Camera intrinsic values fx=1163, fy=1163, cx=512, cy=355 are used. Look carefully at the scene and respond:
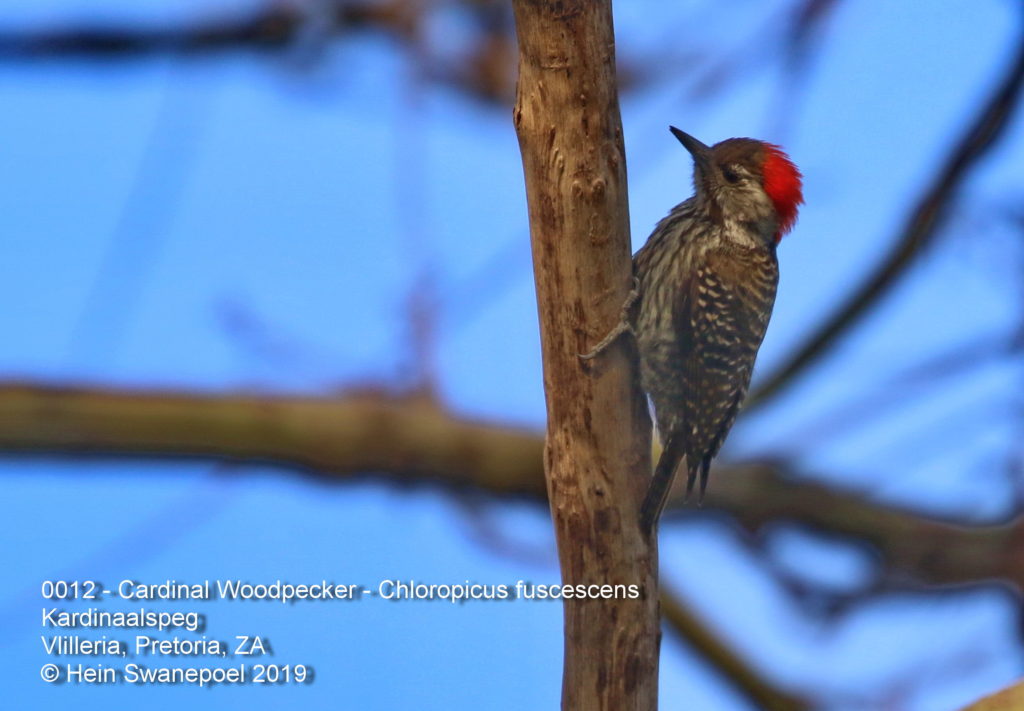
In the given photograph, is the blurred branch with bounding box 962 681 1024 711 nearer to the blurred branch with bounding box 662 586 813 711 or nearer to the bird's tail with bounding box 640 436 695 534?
the bird's tail with bounding box 640 436 695 534

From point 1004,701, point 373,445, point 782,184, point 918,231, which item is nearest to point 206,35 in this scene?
point 373,445

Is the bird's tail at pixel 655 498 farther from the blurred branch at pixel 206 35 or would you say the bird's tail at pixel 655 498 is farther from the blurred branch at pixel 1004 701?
the blurred branch at pixel 206 35

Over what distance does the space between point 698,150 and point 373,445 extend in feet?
5.42

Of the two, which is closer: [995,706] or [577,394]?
[995,706]

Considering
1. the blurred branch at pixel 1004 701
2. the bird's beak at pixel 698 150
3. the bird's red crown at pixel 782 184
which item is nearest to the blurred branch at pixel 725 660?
the bird's red crown at pixel 782 184

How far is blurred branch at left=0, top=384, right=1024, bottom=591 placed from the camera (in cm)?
416

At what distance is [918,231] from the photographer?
5.18 metres

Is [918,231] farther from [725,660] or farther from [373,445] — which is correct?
[373,445]

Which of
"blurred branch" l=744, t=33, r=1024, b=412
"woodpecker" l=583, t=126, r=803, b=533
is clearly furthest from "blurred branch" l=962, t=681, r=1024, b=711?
"blurred branch" l=744, t=33, r=1024, b=412

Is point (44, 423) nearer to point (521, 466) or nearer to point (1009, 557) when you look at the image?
point (521, 466)

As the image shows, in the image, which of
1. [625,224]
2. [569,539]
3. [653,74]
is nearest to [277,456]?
[569,539]

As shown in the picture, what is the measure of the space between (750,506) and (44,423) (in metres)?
2.98

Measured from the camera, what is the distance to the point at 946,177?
516cm

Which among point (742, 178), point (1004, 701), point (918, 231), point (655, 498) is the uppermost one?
point (918, 231)
